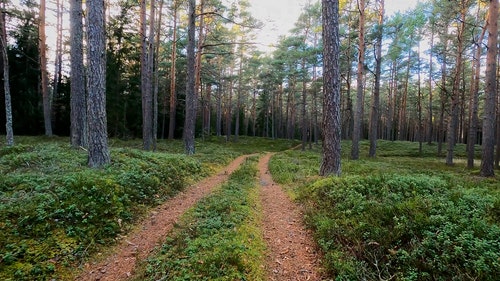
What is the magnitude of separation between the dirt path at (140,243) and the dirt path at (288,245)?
6.41 ft

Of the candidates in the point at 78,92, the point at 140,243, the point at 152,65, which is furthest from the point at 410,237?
the point at 152,65

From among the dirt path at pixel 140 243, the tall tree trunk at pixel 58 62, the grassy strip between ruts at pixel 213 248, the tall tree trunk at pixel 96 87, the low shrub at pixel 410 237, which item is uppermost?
the tall tree trunk at pixel 58 62

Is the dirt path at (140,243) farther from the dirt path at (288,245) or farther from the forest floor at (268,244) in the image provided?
the dirt path at (288,245)

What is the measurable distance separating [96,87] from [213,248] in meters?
6.28

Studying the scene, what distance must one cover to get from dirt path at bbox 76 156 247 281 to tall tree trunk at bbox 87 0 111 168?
2.80m

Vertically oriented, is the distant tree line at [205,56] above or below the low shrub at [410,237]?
above

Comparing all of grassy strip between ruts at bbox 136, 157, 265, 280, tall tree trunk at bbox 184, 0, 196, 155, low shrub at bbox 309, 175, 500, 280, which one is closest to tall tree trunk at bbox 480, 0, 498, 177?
low shrub at bbox 309, 175, 500, 280

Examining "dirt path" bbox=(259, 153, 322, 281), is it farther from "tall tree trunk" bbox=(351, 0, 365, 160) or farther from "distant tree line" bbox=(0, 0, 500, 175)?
"tall tree trunk" bbox=(351, 0, 365, 160)

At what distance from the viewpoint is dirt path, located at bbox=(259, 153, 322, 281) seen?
3.56m

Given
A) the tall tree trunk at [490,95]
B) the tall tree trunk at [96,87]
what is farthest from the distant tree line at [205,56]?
the tall tree trunk at [96,87]

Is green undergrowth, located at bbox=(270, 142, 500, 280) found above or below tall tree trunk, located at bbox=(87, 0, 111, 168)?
below

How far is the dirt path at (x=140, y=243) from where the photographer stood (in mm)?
3488

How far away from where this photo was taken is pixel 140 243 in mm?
4324

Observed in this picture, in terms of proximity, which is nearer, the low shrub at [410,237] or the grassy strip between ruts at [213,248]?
the low shrub at [410,237]
